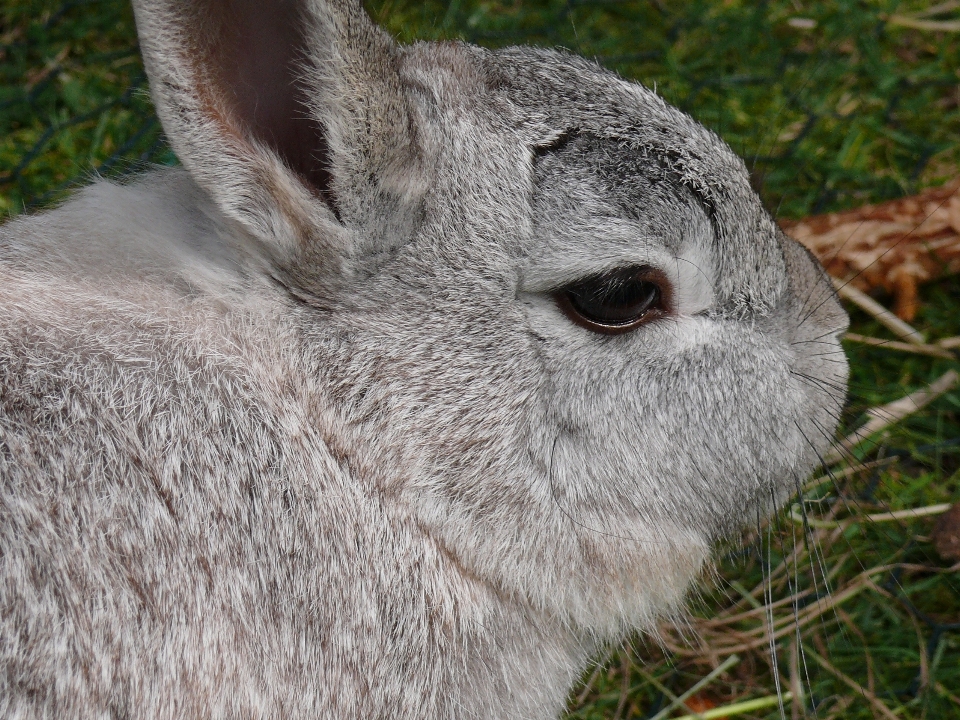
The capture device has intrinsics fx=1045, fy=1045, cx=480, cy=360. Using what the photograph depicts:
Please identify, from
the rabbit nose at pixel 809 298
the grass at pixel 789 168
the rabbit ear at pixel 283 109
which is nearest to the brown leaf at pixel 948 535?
the grass at pixel 789 168

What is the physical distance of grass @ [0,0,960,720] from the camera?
9.43 ft

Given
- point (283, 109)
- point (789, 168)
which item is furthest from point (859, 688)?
point (283, 109)

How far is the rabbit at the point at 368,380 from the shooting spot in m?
1.68

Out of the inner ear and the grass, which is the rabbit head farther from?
the grass

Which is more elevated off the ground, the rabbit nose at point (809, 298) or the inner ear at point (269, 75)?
the inner ear at point (269, 75)

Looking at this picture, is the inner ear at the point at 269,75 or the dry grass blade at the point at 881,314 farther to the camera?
the dry grass blade at the point at 881,314

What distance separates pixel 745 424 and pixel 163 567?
1.08 meters

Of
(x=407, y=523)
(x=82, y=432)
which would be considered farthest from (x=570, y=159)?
(x=82, y=432)

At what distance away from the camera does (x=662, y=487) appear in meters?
1.99

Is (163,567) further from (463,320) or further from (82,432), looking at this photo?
(463,320)

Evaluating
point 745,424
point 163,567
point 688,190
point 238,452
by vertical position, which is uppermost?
point 688,190

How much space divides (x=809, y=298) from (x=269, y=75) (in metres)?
1.15

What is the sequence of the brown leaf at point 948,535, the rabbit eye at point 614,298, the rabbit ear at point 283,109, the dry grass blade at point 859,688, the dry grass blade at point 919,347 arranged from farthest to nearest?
the dry grass blade at point 919,347 → the brown leaf at point 948,535 → the dry grass blade at point 859,688 → the rabbit eye at point 614,298 → the rabbit ear at point 283,109

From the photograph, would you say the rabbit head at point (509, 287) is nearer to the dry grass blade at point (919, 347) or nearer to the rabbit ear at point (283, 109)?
the rabbit ear at point (283, 109)
